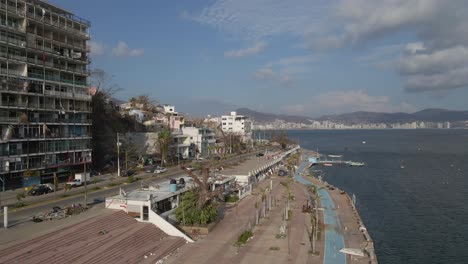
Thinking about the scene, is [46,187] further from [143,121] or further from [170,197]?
[143,121]

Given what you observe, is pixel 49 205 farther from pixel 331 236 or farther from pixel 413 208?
pixel 413 208

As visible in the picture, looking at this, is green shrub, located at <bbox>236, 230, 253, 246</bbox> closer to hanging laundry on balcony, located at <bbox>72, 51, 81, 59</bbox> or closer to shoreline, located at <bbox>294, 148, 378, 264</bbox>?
shoreline, located at <bbox>294, 148, 378, 264</bbox>

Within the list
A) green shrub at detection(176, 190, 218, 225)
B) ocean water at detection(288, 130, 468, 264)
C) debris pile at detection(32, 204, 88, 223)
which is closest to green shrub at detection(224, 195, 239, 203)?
green shrub at detection(176, 190, 218, 225)

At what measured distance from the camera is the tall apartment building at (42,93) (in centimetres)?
4588

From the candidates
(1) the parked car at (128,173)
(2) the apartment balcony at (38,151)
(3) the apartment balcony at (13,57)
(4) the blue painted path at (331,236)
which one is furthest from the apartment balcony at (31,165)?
(4) the blue painted path at (331,236)

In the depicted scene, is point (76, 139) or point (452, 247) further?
point (76, 139)

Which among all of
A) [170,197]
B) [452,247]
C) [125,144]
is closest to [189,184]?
[170,197]

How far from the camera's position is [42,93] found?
5050 centimetres

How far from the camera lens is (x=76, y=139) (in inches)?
2210

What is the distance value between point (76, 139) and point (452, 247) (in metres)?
51.4

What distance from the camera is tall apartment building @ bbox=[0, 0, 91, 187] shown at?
4588 cm

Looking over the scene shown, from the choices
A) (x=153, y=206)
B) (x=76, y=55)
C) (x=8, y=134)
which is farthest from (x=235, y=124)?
(x=153, y=206)

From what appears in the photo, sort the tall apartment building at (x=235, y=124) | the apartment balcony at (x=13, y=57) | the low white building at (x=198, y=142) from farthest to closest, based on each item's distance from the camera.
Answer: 1. the tall apartment building at (x=235, y=124)
2. the low white building at (x=198, y=142)
3. the apartment balcony at (x=13, y=57)

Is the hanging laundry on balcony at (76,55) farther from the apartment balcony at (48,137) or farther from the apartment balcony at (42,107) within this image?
the apartment balcony at (48,137)
